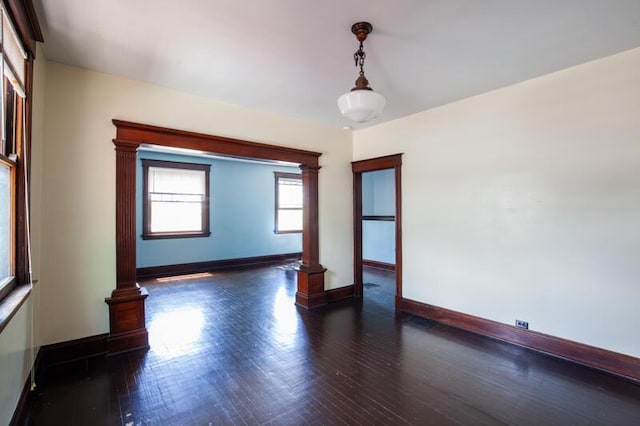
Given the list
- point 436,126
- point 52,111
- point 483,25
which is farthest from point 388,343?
point 52,111

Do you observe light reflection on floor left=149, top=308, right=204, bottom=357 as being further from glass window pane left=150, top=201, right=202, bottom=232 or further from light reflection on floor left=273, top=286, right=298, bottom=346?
glass window pane left=150, top=201, right=202, bottom=232

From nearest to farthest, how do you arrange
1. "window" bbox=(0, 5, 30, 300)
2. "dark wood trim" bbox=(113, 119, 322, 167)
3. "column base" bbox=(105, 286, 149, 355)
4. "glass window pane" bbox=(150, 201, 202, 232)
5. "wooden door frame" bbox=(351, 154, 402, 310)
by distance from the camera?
"window" bbox=(0, 5, 30, 300), "column base" bbox=(105, 286, 149, 355), "dark wood trim" bbox=(113, 119, 322, 167), "wooden door frame" bbox=(351, 154, 402, 310), "glass window pane" bbox=(150, 201, 202, 232)

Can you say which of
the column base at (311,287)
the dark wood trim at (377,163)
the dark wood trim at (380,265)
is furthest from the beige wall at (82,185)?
the dark wood trim at (380,265)

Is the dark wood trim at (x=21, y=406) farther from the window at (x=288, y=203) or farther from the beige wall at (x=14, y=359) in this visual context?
the window at (x=288, y=203)

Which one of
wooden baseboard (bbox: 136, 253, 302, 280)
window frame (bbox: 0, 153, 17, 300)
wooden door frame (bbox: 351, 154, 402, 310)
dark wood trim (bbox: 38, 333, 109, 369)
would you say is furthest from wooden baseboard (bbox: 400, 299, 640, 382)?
wooden baseboard (bbox: 136, 253, 302, 280)

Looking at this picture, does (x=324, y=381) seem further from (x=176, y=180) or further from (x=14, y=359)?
(x=176, y=180)

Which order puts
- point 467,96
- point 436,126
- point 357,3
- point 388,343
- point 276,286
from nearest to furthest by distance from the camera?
point 357,3
point 388,343
point 467,96
point 436,126
point 276,286

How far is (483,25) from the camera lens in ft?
7.34

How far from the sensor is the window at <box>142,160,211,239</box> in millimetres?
6488

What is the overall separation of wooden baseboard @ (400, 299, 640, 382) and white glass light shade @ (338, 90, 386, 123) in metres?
2.86

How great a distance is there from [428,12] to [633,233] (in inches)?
102

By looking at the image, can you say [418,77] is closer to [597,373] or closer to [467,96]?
[467,96]

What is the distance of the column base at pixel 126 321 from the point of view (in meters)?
3.02

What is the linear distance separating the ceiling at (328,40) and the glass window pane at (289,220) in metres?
5.26
